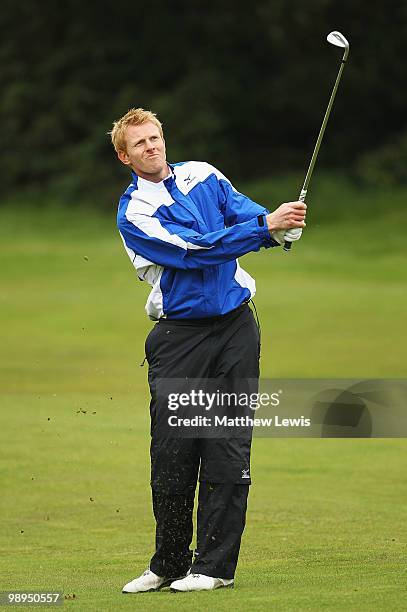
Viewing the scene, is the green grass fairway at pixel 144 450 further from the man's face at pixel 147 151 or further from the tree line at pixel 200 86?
the tree line at pixel 200 86

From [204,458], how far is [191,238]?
85cm

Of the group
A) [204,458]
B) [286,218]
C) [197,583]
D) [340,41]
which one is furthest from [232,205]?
[197,583]

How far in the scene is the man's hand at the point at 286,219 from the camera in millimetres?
5387

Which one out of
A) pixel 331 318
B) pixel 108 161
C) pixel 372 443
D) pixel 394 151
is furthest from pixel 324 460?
pixel 108 161

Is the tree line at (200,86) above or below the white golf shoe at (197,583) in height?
above

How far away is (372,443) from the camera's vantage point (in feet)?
34.1

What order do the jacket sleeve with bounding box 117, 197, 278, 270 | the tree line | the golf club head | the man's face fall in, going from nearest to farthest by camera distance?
the jacket sleeve with bounding box 117, 197, 278, 270, the man's face, the golf club head, the tree line

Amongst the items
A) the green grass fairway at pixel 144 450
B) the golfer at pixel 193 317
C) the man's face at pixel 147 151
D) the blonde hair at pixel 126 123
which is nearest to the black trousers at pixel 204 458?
the golfer at pixel 193 317

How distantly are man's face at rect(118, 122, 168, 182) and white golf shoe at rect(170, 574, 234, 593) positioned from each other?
1549 mm

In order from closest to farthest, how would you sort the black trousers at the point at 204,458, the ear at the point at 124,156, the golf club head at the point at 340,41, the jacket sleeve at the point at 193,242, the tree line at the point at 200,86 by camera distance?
the jacket sleeve at the point at 193,242, the black trousers at the point at 204,458, the ear at the point at 124,156, the golf club head at the point at 340,41, the tree line at the point at 200,86

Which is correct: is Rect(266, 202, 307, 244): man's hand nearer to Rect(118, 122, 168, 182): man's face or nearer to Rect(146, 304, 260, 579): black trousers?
Rect(146, 304, 260, 579): black trousers

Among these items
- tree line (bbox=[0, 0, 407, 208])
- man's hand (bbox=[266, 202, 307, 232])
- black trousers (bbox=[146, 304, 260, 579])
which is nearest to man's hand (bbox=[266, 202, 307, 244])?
man's hand (bbox=[266, 202, 307, 232])

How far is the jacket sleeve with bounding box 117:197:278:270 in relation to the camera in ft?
17.5

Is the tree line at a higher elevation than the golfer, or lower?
higher
